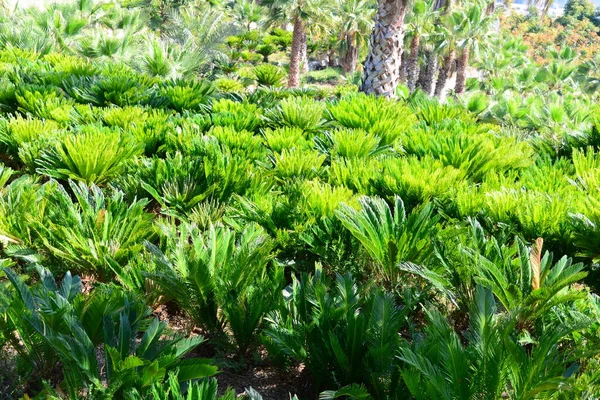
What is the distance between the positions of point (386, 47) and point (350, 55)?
25607 millimetres

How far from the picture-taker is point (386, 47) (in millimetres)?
9250

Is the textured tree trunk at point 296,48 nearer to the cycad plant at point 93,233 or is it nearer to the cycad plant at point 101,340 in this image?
the cycad plant at point 93,233

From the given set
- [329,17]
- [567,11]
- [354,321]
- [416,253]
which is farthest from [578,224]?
[567,11]

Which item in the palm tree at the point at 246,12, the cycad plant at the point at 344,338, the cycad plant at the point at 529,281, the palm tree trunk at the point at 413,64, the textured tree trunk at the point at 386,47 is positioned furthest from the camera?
the palm tree at the point at 246,12

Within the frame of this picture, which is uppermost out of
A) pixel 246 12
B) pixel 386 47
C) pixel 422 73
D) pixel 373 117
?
pixel 246 12

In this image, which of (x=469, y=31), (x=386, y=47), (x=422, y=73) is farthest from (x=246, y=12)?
(x=386, y=47)

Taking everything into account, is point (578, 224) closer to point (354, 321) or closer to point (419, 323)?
point (419, 323)

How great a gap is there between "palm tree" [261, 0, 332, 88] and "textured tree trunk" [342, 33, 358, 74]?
6334 millimetres

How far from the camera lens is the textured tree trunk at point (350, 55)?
32.3 m

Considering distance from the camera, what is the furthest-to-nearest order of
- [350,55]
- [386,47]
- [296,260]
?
[350,55] → [386,47] → [296,260]

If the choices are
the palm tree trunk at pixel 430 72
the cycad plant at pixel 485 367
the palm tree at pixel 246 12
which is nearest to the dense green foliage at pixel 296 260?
the cycad plant at pixel 485 367

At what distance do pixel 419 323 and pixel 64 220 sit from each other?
189 centimetres

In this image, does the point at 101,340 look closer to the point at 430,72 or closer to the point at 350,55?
the point at 430,72

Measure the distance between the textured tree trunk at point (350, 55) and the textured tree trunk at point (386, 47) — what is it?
924 inches
